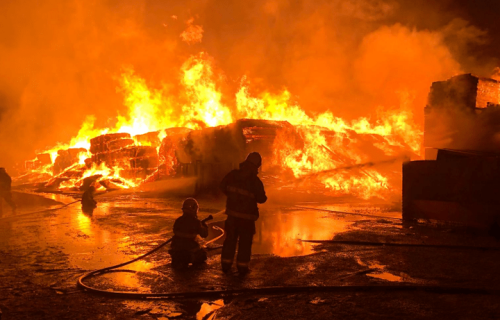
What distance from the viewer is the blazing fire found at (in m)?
19.7

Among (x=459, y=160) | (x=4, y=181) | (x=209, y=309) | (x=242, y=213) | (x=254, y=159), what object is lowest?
(x=209, y=309)

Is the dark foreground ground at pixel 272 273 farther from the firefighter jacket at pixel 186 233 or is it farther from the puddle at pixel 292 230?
the firefighter jacket at pixel 186 233

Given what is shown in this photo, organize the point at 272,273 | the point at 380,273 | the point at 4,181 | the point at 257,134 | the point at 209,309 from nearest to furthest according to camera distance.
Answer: the point at 209,309 < the point at 380,273 < the point at 272,273 < the point at 4,181 < the point at 257,134

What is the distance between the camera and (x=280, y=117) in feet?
90.8

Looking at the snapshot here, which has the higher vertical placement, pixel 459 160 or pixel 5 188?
pixel 459 160

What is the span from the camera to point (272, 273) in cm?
551

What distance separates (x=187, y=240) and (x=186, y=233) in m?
0.10

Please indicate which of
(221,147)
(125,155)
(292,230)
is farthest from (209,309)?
(125,155)

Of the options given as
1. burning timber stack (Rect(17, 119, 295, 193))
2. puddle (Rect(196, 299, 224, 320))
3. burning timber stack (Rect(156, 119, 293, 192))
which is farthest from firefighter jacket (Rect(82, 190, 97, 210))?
puddle (Rect(196, 299, 224, 320))

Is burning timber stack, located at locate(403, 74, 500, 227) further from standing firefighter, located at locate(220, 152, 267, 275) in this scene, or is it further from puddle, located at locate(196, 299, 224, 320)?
puddle, located at locate(196, 299, 224, 320)

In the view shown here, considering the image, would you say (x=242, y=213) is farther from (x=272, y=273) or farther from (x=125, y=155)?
(x=125, y=155)

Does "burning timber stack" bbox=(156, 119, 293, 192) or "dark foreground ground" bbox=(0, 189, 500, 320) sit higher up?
"burning timber stack" bbox=(156, 119, 293, 192)

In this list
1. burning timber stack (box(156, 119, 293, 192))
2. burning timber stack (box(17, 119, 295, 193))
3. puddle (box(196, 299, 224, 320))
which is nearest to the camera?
puddle (box(196, 299, 224, 320))

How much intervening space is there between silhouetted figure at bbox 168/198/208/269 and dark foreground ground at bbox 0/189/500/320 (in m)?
0.18
